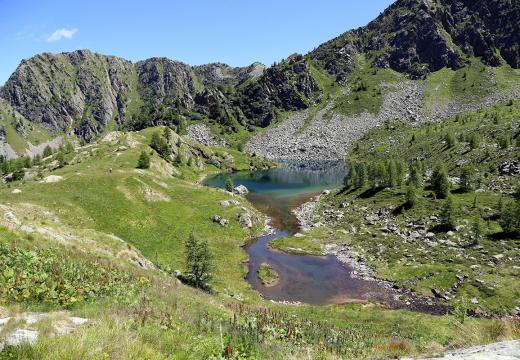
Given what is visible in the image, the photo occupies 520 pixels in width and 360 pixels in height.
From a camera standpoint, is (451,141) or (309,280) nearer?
(309,280)

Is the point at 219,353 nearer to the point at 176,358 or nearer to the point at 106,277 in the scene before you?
the point at 176,358

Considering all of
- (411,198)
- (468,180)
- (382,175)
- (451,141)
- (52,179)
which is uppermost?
(52,179)

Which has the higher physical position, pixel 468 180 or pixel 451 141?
pixel 451 141

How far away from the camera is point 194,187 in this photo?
334ft

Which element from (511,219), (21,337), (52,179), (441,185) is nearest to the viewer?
(21,337)

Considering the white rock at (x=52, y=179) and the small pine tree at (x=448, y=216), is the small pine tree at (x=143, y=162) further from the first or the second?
the small pine tree at (x=448, y=216)

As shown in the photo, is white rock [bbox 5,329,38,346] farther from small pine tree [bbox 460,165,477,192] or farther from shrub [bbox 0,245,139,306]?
small pine tree [bbox 460,165,477,192]

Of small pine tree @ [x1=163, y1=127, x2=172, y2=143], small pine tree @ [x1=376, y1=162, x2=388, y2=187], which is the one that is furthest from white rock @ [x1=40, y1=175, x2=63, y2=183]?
small pine tree @ [x1=163, y1=127, x2=172, y2=143]

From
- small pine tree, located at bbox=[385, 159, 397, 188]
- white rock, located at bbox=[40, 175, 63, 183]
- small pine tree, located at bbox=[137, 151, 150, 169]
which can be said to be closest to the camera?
white rock, located at bbox=[40, 175, 63, 183]

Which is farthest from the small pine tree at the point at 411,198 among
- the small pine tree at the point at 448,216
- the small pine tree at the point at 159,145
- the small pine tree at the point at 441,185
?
the small pine tree at the point at 159,145

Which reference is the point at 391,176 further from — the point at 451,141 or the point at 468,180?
the point at 451,141

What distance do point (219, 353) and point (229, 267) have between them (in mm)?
56918

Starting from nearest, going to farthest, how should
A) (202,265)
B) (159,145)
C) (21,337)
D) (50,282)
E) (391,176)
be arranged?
(21,337)
(50,282)
(202,265)
(391,176)
(159,145)

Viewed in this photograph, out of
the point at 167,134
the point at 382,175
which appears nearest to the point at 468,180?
the point at 382,175
